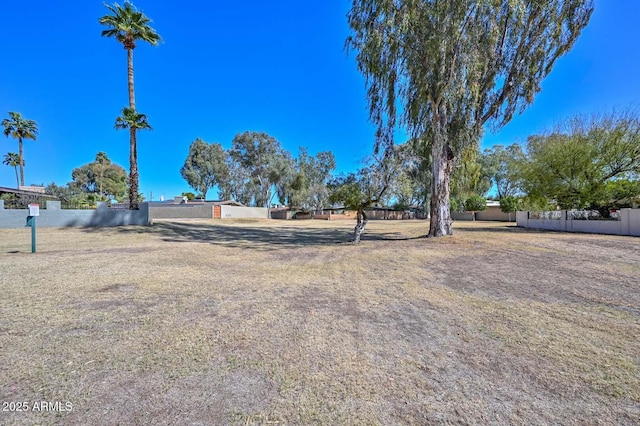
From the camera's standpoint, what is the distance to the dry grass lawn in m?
1.93

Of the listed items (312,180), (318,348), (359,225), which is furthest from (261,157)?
(318,348)

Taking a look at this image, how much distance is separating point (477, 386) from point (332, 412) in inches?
45.4

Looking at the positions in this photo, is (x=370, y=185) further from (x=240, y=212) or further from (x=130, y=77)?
(x=240, y=212)

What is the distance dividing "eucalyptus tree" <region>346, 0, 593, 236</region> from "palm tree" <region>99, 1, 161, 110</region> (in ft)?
41.5

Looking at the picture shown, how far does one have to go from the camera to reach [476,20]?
35.1ft

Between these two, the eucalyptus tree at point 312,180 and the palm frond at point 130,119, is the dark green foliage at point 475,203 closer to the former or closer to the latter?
the eucalyptus tree at point 312,180

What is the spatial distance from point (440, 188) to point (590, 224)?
1002cm

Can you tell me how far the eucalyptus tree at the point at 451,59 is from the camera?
1057cm

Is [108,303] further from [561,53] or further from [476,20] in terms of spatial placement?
[561,53]

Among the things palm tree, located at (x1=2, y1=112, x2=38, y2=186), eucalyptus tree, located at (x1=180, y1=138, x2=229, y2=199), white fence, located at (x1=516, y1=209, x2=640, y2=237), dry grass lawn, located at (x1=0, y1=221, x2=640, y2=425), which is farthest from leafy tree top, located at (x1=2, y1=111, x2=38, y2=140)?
white fence, located at (x1=516, y1=209, x2=640, y2=237)

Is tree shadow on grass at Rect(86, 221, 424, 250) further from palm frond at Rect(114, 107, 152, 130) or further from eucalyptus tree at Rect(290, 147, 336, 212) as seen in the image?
eucalyptus tree at Rect(290, 147, 336, 212)

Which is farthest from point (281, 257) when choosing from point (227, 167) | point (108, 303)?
point (227, 167)

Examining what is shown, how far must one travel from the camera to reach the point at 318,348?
2.78 metres

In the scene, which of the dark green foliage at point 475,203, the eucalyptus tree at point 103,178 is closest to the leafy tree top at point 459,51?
the dark green foliage at point 475,203
